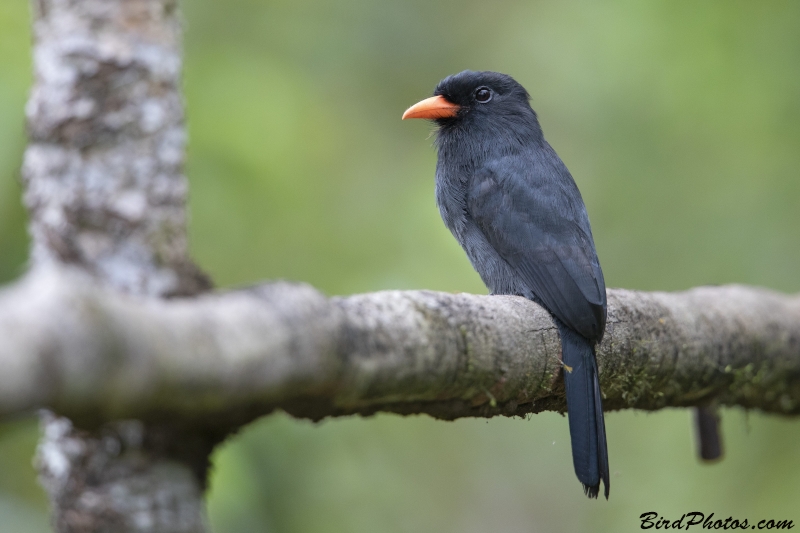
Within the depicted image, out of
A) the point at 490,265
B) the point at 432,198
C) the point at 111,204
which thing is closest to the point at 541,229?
the point at 490,265

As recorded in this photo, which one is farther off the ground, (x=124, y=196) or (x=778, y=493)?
(x=124, y=196)

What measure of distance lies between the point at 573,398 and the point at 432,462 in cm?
333

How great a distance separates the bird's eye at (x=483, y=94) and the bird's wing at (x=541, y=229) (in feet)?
1.73

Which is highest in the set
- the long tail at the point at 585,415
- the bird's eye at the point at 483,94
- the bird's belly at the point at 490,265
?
the bird's eye at the point at 483,94

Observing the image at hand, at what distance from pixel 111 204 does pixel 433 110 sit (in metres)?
2.74

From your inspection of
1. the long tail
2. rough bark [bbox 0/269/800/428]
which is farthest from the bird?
rough bark [bbox 0/269/800/428]

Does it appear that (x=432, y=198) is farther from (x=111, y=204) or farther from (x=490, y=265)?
(x=111, y=204)

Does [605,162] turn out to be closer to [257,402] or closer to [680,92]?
[680,92]

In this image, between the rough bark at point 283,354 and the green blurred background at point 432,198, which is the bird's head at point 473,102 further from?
the rough bark at point 283,354

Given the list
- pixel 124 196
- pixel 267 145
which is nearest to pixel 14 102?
pixel 267 145

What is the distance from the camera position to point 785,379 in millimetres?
3891

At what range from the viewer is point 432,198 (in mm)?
4707

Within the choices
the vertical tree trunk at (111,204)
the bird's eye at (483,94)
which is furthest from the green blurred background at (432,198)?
the vertical tree trunk at (111,204)

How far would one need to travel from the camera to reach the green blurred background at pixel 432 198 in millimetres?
3852
